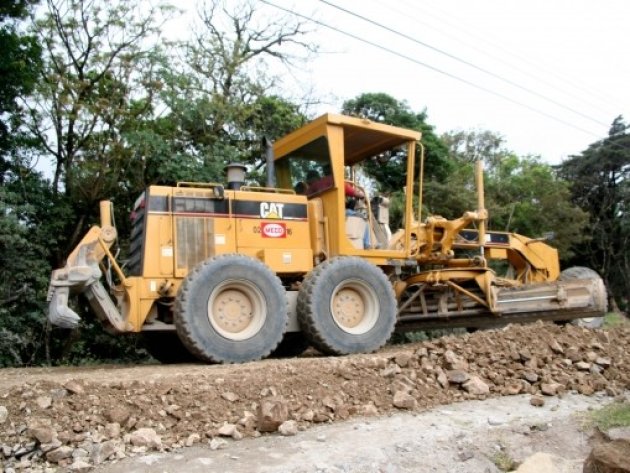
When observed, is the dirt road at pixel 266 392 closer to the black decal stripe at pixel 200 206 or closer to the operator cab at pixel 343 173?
the black decal stripe at pixel 200 206

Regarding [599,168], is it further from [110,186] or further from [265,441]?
[265,441]

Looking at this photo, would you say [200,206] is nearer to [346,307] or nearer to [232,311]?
[232,311]

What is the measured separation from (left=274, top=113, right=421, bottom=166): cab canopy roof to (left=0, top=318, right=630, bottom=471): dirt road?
3054 millimetres

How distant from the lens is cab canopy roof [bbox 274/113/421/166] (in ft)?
28.1

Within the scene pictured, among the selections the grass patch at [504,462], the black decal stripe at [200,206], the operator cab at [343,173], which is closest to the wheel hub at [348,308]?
the operator cab at [343,173]

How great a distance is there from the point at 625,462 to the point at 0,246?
9500 mm

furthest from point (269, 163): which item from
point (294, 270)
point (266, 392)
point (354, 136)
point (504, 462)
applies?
point (504, 462)

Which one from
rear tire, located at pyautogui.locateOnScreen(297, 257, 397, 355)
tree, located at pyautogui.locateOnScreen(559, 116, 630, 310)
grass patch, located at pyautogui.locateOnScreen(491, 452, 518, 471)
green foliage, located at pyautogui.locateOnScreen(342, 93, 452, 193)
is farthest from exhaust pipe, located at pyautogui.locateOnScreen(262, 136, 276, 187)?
tree, located at pyautogui.locateOnScreen(559, 116, 630, 310)

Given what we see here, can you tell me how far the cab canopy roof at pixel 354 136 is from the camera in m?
8.55

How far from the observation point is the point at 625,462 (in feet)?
11.9

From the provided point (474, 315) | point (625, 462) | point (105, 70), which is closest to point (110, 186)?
point (105, 70)

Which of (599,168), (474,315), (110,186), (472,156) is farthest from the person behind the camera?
(472,156)

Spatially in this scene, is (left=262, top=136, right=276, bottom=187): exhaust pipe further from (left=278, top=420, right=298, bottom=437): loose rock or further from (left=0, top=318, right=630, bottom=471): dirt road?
(left=278, top=420, right=298, bottom=437): loose rock

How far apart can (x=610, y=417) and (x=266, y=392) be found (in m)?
2.96
